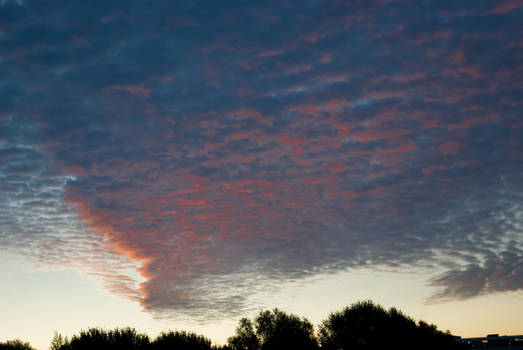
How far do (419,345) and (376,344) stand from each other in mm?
11030

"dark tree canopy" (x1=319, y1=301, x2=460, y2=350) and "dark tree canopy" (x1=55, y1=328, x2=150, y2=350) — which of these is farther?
"dark tree canopy" (x1=319, y1=301, x2=460, y2=350)

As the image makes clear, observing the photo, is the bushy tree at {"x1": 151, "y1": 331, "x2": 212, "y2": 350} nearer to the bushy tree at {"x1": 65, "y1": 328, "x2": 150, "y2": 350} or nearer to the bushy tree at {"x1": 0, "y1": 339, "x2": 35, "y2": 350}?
the bushy tree at {"x1": 65, "y1": 328, "x2": 150, "y2": 350}

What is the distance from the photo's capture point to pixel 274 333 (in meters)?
124

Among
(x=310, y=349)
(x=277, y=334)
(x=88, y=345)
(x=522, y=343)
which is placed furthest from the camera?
(x=522, y=343)

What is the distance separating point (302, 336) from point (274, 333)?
8781 millimetres

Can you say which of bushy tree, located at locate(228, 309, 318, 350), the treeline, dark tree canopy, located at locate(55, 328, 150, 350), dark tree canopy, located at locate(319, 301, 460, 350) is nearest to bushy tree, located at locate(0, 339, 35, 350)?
the treeline

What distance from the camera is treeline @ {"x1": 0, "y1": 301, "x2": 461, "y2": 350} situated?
89438mm

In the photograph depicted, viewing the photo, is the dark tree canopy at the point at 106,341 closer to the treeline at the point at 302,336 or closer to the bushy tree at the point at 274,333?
the treeline at the point at 302,336

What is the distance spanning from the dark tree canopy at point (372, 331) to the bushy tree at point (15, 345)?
69906 millimetres

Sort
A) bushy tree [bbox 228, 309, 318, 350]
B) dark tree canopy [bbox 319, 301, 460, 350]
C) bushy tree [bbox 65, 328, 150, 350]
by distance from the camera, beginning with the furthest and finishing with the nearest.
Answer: bushy tree [bbox 228, 309, 318, 350] → dark tree canopy [bbox 319, 301, 460, 350] → bushy tree [bbox 65, 328, 150, 350]

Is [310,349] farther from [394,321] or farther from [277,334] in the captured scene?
[394,321]

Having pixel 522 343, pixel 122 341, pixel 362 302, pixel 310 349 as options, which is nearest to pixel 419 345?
pixel 362 302

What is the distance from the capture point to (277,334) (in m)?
123

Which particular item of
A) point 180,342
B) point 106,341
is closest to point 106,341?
point 106,341
